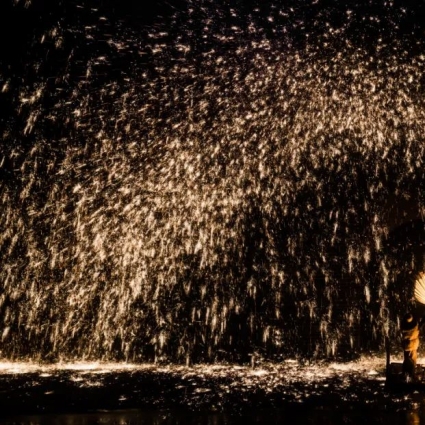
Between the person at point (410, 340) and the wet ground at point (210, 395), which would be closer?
the wet ground at point (210, 395)

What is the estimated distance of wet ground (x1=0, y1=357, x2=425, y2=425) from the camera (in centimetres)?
612

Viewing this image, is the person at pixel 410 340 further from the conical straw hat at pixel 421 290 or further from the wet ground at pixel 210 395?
the wet ground at pixel 210 395

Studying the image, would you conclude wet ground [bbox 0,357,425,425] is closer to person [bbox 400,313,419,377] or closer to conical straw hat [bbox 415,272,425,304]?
person [bbox 400,313,419,377]

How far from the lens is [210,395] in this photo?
7484mm

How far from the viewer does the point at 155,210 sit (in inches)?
500

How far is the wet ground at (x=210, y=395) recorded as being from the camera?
20.1 ft

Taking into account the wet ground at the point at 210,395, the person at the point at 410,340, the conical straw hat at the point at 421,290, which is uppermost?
the conical straw hat at the point at 421,290

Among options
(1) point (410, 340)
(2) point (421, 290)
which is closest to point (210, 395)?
(1) point (410, 340)

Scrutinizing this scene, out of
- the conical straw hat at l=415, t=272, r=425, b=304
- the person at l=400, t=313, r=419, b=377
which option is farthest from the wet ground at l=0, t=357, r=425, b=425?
the conical straw hat at l=415, t=272, r=425, b=304

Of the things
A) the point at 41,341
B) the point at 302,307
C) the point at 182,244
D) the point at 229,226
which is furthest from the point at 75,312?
the point at 302,307

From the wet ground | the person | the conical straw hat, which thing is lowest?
the wet ground

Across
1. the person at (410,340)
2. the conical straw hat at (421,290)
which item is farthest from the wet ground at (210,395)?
the conical straw hat at (421,290)

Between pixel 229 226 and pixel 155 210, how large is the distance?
2.04 m

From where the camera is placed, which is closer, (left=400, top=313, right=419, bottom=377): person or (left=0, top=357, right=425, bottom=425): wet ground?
(left=0, top=357, right=425, bottom=425): wet ground
